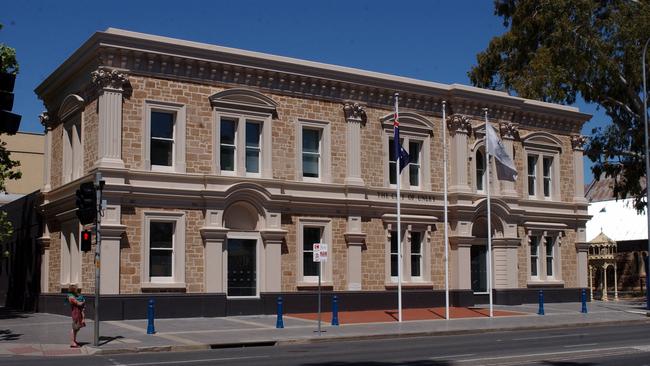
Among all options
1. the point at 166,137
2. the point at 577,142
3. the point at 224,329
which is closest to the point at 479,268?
the point at 577,142

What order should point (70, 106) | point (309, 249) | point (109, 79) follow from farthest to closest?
point (309, 249) → point (70, 106) → point (109, 79)

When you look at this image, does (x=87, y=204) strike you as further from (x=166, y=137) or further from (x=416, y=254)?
(x=416, y=254)

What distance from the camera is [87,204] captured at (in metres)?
21.7

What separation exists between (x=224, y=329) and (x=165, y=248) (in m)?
4.75

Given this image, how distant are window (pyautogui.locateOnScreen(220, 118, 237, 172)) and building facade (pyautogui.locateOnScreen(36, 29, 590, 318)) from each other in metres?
0.05

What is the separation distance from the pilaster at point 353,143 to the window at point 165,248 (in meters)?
7.26

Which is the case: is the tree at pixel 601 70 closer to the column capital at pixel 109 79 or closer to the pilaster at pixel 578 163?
the pilaster at pixel 578 163

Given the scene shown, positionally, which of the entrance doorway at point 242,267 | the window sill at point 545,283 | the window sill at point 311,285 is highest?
the entrance doorway at point 242,267

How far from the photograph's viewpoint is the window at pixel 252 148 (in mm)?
31906

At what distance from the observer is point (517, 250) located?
3875 cm

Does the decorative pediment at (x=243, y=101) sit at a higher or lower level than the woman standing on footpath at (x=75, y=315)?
higher

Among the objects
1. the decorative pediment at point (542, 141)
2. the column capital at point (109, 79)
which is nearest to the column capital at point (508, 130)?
the decorative pediment at point (542, 141)

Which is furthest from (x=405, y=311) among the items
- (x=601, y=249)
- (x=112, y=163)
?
(x=601, y=249)

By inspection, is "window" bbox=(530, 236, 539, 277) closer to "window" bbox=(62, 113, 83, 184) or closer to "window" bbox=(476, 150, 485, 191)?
"window" bbox=(476, 150, 485, 191)
